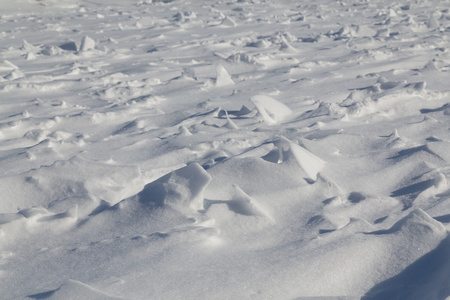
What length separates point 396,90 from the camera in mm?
2830

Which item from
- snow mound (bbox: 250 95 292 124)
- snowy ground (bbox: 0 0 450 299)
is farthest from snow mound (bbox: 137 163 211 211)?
snow mound (bbox: 250 95 292 124)

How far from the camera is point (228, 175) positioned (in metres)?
1.75

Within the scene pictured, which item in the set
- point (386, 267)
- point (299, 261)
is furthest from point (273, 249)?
point (386, 267)

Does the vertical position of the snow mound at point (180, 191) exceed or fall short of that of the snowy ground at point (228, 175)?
it exceeds it

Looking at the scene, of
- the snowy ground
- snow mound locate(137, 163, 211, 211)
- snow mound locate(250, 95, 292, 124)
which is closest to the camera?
the snowy ground

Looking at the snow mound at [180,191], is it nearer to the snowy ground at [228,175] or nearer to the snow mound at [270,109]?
the snowy ground at [228,175]

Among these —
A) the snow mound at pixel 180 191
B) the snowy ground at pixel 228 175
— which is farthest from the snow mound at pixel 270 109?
the snow mound at pixel 180 191

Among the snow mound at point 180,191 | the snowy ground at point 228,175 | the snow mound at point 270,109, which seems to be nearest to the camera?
the snowy ground at point 228,175

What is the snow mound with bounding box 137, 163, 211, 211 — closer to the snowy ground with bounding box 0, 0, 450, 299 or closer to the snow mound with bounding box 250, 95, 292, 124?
the snowy ground with bounding box 0, 0, 450, 299

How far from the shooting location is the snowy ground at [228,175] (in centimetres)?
127

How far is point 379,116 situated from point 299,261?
1419mm

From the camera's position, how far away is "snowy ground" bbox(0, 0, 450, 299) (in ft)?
4.16

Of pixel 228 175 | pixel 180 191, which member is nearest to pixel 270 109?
pixel 228 175

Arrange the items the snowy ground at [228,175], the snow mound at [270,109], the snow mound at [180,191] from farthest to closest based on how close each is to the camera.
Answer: the snow mound at [270,109]
the snow mound at [180,191]
the snowy ground at [228,175]
